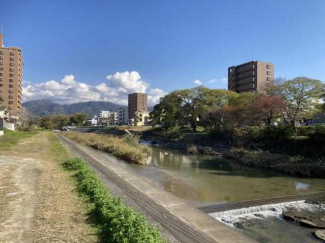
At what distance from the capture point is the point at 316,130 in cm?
2486

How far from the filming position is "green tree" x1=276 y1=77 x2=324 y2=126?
32.9 metres

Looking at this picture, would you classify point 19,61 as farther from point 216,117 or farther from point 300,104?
point 300,104

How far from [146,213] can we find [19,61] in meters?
94.5

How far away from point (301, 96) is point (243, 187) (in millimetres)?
21724

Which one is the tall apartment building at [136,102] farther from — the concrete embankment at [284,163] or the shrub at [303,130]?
the concrete embankment at [284,163]

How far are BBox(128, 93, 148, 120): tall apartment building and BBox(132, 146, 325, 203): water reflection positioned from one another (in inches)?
5106

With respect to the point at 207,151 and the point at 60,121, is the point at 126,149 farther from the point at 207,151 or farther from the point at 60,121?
the point at 60,121

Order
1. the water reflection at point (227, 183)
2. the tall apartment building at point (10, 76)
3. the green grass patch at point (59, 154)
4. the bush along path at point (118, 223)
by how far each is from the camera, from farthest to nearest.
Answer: the tall apartment building at point (10, 76)
the green grass patch at point (59, 154)
the water reflection at point (227, 183)
the bush along path at point (118, 223)

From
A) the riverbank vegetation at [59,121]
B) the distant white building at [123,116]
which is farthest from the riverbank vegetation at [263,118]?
the distant white building at [123,116]

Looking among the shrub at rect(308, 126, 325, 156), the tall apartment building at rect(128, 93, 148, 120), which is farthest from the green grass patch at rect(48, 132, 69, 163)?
the tall apartment building at rect(128, 93, 148, 120)

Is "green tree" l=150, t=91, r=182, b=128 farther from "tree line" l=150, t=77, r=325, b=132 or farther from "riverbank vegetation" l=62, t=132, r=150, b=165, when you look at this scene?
"riverbank vegetation" l=62, t=132, r=150, b=165

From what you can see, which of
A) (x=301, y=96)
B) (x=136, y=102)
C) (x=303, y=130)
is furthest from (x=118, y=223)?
(x=136, y=102)

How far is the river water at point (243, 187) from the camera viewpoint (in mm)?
9734

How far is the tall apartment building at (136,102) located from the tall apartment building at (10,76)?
71.1 m
